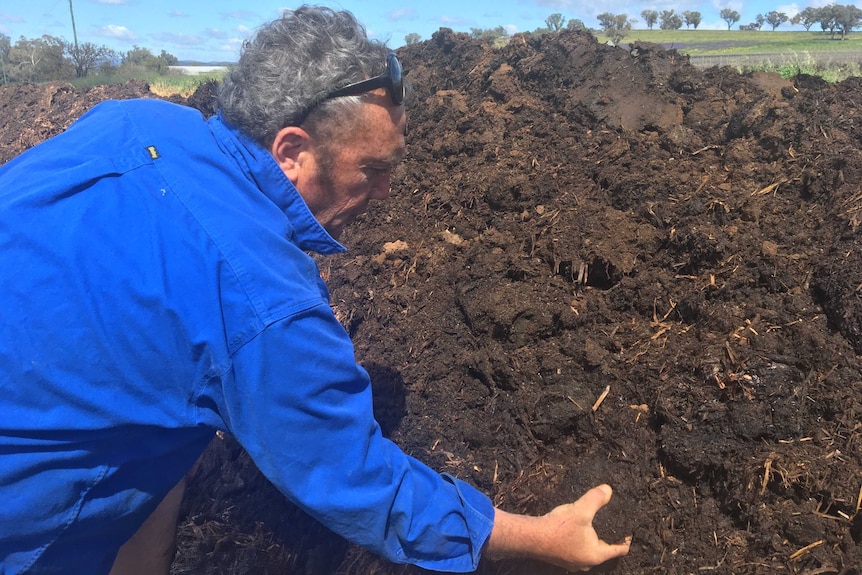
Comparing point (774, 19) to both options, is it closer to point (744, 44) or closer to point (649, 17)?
point (649, 17)

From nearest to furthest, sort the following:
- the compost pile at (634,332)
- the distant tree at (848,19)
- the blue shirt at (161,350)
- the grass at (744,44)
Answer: the blue shirt at (161,350) → the compost pile at (634,332) → the grass at (744,44) → the distant tree at (848,19)

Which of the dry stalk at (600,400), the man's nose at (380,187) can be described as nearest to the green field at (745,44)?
the dry stalk at (600,400)

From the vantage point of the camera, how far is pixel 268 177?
171cm

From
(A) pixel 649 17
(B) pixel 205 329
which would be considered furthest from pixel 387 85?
(A) pixel 649 17

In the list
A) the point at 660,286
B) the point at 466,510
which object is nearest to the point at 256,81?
the point at 466,510

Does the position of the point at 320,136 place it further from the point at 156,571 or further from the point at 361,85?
the point at 156,571

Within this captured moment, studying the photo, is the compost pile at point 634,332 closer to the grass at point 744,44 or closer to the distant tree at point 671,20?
the grass at point 744,44

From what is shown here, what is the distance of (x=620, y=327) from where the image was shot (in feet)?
9.39

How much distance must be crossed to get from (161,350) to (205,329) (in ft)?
0.44

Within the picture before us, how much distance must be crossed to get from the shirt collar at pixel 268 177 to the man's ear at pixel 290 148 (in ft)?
0.13

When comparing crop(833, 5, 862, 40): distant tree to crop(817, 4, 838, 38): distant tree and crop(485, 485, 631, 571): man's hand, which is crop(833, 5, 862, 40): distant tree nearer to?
crop(817, 4, 838, 38): distant tree

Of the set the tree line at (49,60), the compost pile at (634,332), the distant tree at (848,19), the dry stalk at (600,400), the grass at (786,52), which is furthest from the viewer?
the distant tree at (848,19)

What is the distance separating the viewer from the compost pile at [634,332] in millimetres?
2186

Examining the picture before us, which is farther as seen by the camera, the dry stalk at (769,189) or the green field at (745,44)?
the green field at (745,44)
